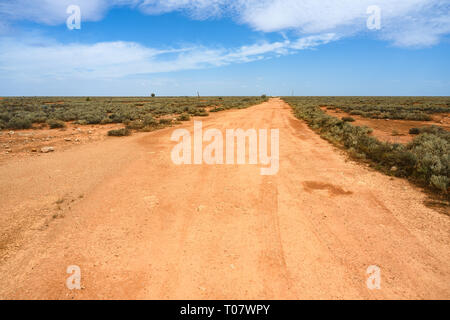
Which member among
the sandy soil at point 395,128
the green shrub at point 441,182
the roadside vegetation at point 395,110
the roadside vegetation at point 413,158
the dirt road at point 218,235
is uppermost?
the roadside vegetation at point 395,110

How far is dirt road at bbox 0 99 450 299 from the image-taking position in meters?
2.87

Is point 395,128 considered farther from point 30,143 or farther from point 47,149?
point 30,143

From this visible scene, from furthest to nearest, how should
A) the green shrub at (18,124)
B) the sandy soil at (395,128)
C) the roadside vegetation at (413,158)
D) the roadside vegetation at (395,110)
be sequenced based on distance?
1. the roadside vegetation at (395,110)
2. the green shrub at (18,124)
3. the sandy soil at (395,128)
4. the roadside vegetation at (413,158)

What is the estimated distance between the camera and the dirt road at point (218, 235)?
287 centimetres

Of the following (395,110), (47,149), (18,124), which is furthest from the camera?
(395,110)

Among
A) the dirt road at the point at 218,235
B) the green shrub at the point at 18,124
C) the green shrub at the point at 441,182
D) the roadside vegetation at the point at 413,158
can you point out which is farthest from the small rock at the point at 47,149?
the green shrub at the point at 441,182

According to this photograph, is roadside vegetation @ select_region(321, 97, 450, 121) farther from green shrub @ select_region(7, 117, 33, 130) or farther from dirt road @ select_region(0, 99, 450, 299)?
green shrub @ select_region(7, 117, 33, 130)

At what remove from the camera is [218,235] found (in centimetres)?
385

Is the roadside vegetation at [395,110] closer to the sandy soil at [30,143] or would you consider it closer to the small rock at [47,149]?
the sandy soil at [30,143]

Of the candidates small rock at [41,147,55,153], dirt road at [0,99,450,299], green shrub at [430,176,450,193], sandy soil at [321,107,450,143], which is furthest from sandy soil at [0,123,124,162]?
sandy soil at [321,107,450,143]

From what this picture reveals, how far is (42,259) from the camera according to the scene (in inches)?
131

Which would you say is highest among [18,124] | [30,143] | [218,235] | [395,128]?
[18,124]

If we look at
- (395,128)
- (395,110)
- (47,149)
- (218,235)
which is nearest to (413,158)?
(218,235)

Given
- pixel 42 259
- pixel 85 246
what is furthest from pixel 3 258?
pixel 85 246
